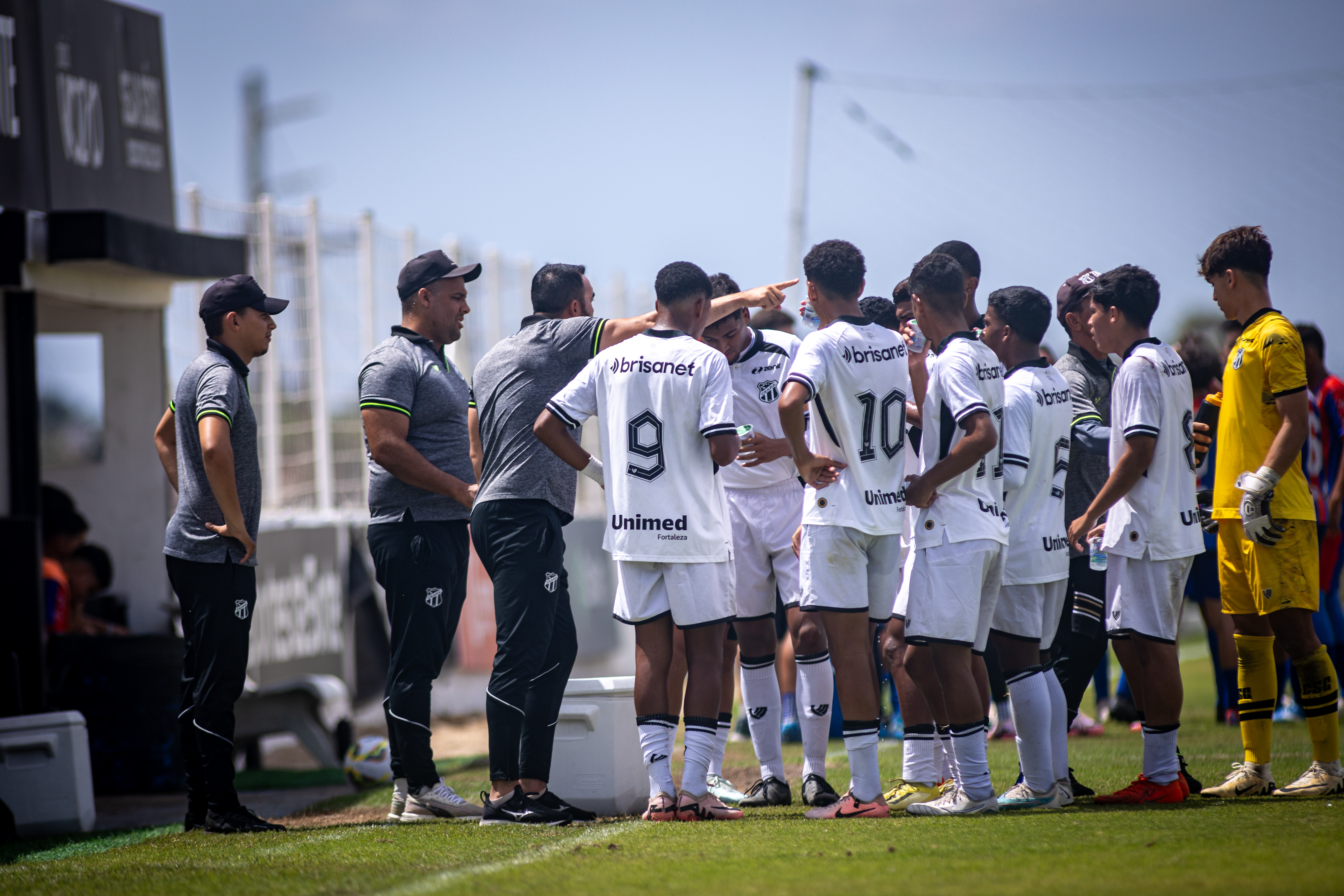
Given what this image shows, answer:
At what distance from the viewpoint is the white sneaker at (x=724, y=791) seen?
6.28 m

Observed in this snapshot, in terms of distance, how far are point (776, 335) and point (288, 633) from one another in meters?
5.92

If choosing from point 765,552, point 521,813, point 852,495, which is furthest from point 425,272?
point 521,813

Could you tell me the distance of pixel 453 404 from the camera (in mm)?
6059

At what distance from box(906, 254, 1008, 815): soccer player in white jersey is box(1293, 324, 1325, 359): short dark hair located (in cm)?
425

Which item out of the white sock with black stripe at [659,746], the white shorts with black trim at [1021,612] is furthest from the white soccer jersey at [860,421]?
the white sock with black stripe at [659,746]

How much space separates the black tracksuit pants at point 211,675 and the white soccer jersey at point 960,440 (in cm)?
301

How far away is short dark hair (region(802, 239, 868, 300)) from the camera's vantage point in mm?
5668

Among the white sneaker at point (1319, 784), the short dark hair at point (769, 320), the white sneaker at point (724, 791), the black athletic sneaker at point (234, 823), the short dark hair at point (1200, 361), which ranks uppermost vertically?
the short dark hair at point (769, 320)

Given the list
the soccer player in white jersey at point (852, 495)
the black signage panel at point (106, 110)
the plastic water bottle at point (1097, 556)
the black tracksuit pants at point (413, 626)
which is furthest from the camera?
the black signage panel at point (106, 110)

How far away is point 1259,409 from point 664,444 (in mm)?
2581

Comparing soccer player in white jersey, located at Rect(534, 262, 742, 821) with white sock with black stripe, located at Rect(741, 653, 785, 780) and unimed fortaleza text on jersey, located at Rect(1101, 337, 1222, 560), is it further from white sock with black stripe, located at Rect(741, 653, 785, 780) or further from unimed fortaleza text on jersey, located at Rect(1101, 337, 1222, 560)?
unimed fortaleza text on jersey, located at Rect(1101, 337, 1222, 560)

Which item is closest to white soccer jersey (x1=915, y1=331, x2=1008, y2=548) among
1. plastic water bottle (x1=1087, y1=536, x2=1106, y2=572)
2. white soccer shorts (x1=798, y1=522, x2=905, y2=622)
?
white soccer shorts (x1=798, y1=522, x2=905, y2=622)

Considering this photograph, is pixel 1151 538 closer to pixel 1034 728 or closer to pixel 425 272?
pixel 1034 728

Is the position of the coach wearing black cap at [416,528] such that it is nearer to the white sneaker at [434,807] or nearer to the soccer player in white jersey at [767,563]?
the white sneaker at [434,807]
